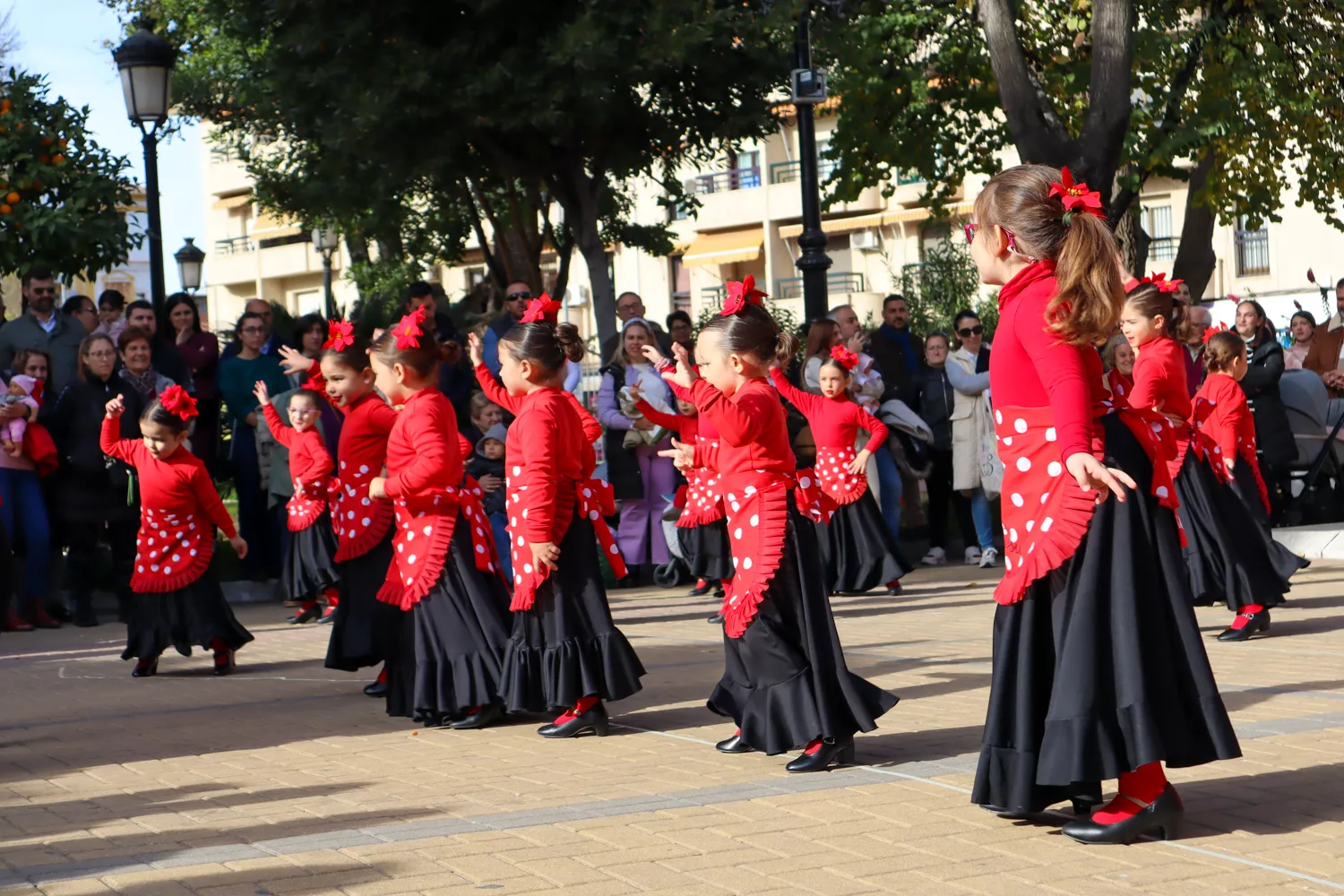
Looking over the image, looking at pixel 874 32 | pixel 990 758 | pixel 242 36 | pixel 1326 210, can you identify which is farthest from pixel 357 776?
pixel 1326 210

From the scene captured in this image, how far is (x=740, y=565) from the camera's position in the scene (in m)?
6.77

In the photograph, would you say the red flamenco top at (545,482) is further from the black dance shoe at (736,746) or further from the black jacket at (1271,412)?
the black jacket at (1271,412)

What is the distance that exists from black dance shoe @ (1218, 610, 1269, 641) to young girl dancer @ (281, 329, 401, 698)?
4.65 meters

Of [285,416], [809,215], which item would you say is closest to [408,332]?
[285,416]

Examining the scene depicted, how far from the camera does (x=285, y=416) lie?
44.5 feet

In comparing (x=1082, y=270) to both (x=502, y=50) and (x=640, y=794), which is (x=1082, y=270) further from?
(x=502, y=50)

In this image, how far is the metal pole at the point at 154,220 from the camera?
596 inches

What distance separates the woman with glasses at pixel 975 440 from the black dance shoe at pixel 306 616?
211 inches

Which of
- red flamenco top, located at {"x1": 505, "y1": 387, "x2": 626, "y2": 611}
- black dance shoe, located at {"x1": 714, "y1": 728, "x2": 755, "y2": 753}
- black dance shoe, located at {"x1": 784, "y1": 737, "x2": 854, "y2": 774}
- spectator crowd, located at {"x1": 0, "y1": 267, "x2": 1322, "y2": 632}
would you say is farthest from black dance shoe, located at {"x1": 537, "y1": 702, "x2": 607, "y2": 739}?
spectator crowd, located at {"x1": 0, "y1": 267, "x2": 1322, "y2": 632}

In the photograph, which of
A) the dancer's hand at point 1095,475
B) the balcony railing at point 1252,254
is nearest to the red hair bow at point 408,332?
the dancer's hand at point 1095,475

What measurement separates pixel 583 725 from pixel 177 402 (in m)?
3.79

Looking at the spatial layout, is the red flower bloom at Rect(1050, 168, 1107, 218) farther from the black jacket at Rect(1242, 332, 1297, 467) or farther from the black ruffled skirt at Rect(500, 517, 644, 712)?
the black jacket at Rect(1242, 332, 1297, 467)

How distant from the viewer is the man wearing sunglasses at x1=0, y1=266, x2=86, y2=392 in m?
13.4

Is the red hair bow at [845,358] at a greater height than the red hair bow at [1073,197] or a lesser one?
lesser
